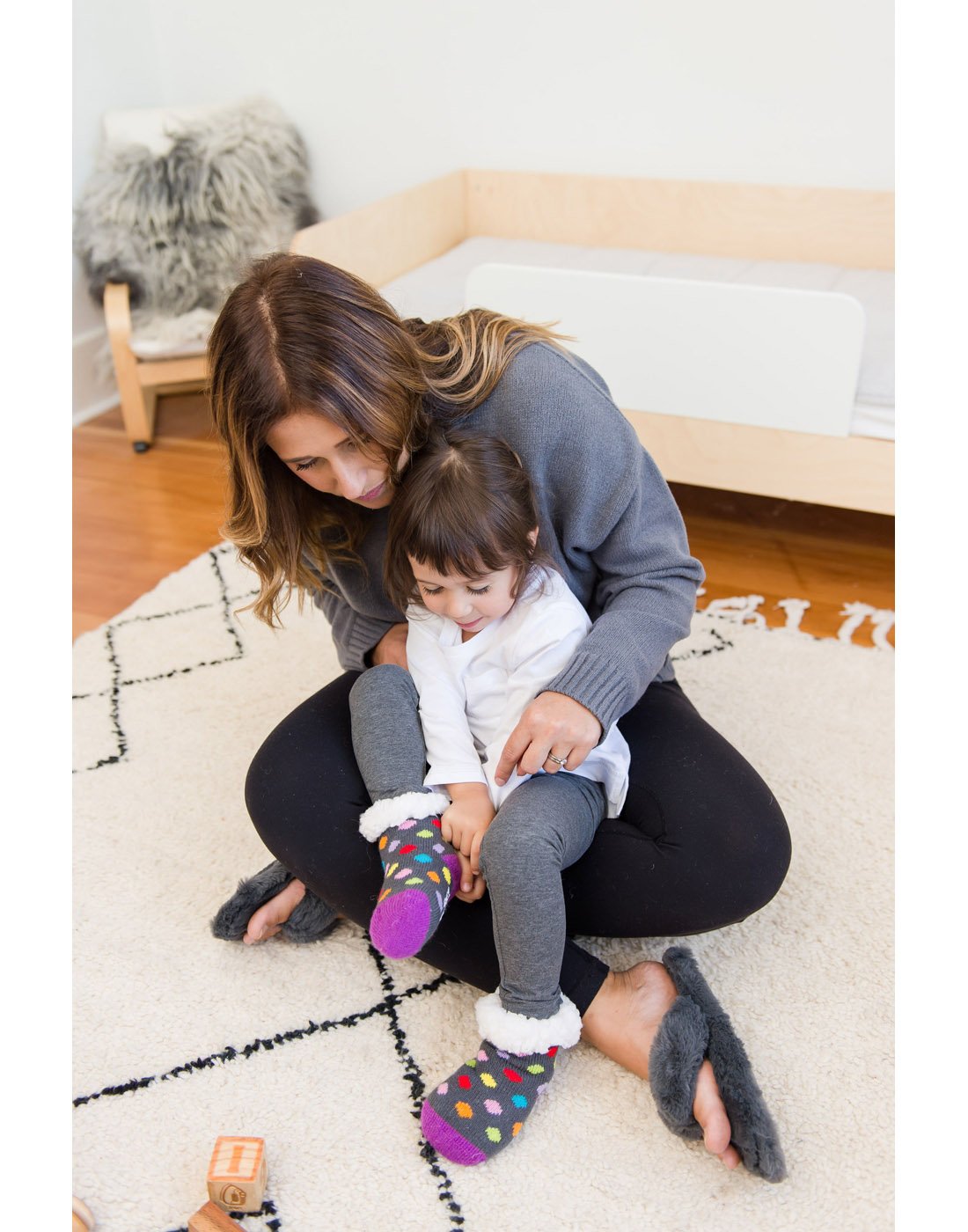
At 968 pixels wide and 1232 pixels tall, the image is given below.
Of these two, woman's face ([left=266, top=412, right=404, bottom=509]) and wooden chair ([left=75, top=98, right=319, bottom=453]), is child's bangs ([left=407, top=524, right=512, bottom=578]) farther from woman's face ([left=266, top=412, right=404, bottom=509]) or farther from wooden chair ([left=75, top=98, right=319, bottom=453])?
wooden chair ([left=75, top=98, right=319, bottom=453])

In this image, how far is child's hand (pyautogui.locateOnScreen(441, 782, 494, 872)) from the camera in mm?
1064

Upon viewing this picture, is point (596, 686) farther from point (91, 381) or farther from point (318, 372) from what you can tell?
point (91, 381)

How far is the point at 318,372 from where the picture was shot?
98 centimetres

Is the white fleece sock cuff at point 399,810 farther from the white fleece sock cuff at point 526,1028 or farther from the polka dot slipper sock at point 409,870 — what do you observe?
the white fleece sock cuff at point 526,1028

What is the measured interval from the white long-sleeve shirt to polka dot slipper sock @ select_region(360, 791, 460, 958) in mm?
45

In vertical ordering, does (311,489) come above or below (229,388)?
below

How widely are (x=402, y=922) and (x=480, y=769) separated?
19 centimetres

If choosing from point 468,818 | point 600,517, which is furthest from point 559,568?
point 468,818

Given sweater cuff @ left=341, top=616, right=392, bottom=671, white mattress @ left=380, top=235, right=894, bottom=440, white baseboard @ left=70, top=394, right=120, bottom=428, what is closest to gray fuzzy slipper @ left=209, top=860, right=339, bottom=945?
sweater cuff @ left=341, top=616, right=392, bottom=671

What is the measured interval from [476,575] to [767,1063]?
55 cm

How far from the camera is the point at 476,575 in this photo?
1057mm

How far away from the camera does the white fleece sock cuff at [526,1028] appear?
3.25 feet
